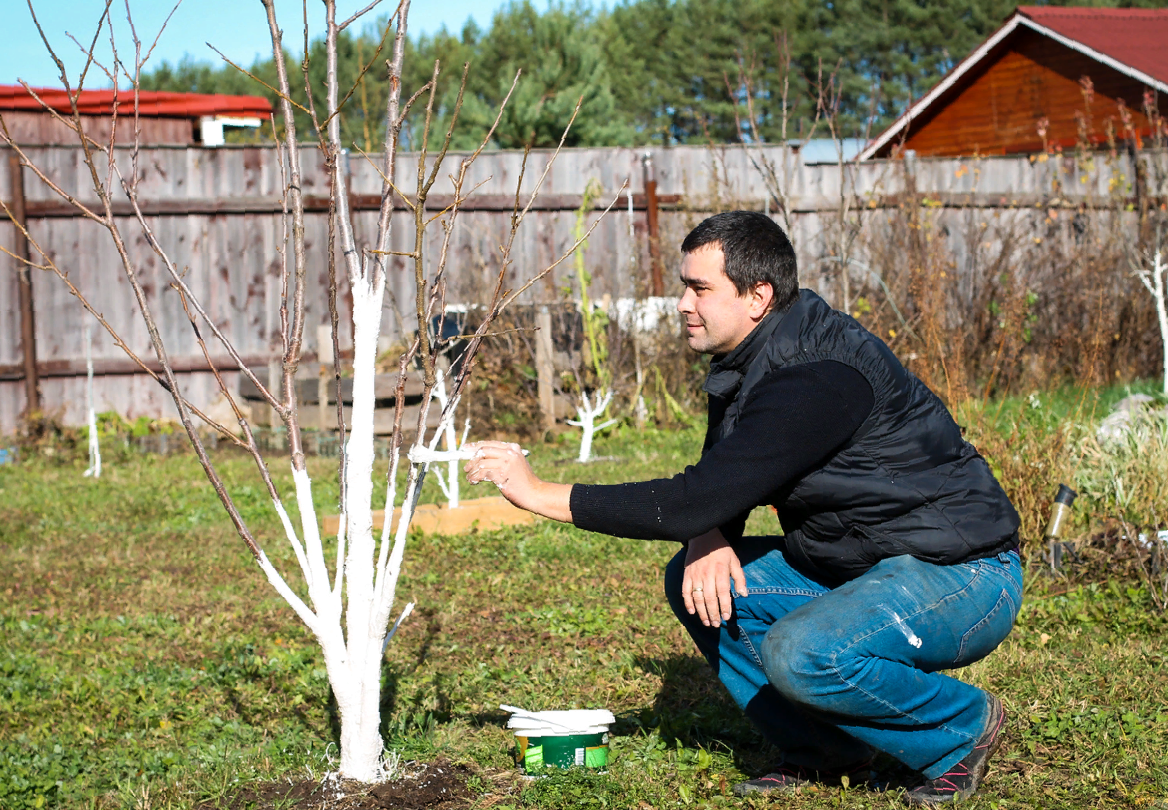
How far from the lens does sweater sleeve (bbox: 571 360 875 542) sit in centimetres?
255

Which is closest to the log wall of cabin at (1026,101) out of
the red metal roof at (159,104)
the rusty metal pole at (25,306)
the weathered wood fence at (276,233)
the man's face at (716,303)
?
the weathered wood fence at (276,233)

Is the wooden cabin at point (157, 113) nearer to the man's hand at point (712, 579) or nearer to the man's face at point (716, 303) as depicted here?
the man's face at point (716, 303)

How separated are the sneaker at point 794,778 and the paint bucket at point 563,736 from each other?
0.40 meters

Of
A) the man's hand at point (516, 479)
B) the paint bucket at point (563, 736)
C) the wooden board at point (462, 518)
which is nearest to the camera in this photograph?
the man's hand at point (516, 479)

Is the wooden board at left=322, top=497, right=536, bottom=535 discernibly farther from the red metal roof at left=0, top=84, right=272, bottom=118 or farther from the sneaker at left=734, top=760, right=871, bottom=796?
the red metal roof at left=0, top=84, right=272, bottom=118

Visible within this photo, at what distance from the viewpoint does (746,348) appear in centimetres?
280

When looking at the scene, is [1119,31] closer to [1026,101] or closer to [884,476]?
[1026,101]

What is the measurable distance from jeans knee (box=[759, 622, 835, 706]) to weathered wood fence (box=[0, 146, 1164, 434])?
6.95 metres

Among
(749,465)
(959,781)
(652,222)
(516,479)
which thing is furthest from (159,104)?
(959,781)

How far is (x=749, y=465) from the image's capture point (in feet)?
8.36

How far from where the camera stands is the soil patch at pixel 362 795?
8.91 feet

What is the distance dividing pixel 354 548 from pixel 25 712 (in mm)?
1810

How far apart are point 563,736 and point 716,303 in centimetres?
125

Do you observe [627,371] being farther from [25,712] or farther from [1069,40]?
[1069,40]
